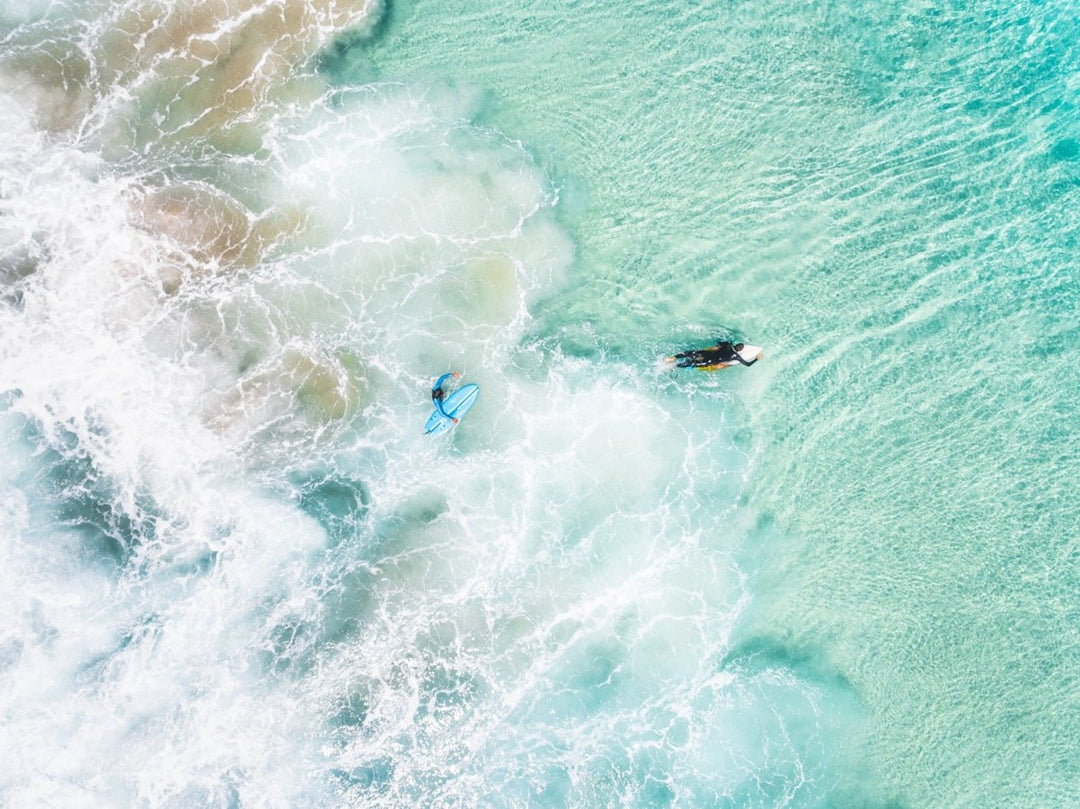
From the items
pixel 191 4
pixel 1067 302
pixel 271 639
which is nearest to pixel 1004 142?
pixel 1067 302

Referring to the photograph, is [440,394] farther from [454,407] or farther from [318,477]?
[318,477]

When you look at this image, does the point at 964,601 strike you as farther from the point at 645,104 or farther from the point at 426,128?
the point at 426,128

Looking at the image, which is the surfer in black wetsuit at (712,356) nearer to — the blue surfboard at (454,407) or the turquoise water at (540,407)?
the turquoise water at (540,407)

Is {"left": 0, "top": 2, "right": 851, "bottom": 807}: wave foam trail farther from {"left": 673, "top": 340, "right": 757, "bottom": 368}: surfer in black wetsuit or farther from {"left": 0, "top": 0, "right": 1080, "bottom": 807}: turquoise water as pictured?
{"left": 673, "top": 340, "right": 757, "bottom": 368}: surfer in black wetsuit

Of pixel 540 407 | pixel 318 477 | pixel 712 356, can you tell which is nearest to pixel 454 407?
pixel 540 407

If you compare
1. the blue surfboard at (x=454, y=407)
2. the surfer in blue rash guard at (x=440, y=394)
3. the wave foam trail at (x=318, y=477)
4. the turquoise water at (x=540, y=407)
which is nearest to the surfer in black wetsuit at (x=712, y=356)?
the turquoise water at (x=540, y=407)

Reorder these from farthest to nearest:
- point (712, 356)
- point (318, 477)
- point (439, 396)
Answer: point (318, 477) < point (712, 356) < point (439, 396)
